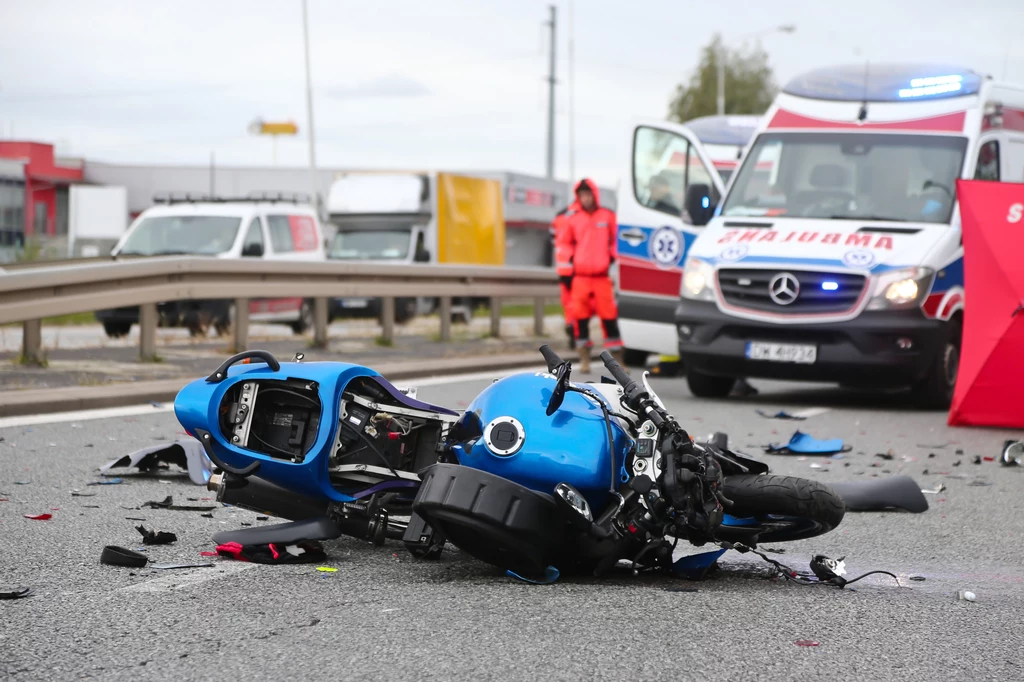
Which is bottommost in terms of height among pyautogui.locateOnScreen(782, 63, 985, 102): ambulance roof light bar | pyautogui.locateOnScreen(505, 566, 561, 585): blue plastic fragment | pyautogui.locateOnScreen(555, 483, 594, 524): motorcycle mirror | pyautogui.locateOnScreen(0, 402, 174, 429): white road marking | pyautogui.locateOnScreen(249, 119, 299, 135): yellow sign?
pyautogui.locateOnScreen(0, 402, 174, 429): white road marking

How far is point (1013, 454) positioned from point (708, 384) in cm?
418

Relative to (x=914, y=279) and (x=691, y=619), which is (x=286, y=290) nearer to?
(x=914, y=279)

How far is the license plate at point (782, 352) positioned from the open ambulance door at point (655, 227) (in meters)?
2.07

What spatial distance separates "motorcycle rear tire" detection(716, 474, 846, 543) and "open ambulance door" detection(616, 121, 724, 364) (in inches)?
329

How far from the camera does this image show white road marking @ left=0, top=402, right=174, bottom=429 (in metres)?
8.99

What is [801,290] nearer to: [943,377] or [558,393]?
[943,377]

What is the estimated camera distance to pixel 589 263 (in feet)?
46.6

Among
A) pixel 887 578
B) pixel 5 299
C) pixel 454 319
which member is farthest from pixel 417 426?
pixel 454 319

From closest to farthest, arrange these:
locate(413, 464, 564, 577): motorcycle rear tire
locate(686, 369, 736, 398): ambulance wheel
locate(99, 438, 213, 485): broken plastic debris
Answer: locate(413, 464, 564, 577): motorcycle rear tire, locate(99, 438, 213, 485): broken plastic debris, locate(686, 369, 736, 398): ambulance wheel

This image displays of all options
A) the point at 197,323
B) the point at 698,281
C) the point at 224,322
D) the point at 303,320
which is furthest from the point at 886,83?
the point at 303,320

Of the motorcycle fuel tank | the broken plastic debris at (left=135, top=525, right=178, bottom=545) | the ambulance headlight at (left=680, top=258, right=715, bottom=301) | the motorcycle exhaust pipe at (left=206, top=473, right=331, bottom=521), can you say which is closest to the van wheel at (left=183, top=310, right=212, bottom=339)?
the ambulance headlight at (left=680, top=258, right=715, bottom=301)

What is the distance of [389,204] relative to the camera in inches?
1061

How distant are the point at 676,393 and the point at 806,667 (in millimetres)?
9248

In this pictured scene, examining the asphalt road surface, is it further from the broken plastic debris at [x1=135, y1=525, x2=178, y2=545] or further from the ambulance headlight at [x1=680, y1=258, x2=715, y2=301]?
the ambulance headlight at [x1=680, y1=258, x2=715, y2=301]
